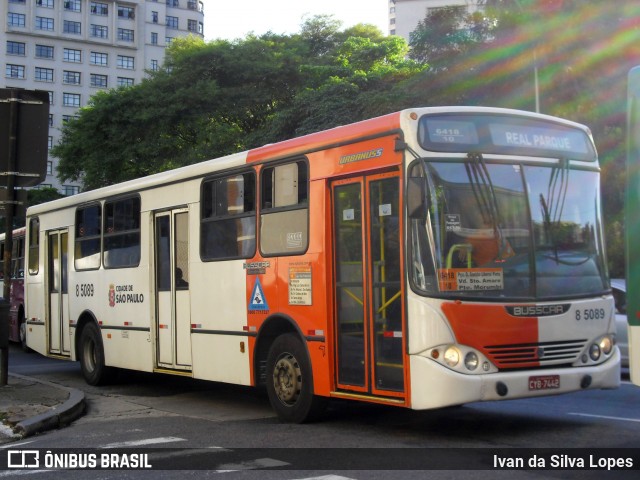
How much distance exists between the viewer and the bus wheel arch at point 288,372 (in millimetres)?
9453

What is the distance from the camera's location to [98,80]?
4011 inches

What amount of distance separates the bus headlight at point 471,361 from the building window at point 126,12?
331 ft

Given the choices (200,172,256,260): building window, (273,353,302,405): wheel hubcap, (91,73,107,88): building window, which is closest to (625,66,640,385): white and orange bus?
(273,353,302,405): wheel hubcap

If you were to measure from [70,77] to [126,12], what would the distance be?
33.3 feet

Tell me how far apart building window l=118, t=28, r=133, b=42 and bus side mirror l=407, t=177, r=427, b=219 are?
99.6m

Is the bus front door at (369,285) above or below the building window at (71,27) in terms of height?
below

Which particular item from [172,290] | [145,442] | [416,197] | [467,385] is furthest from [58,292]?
[467,385]

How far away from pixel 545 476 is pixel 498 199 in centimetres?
272

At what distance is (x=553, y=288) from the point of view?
330 inches

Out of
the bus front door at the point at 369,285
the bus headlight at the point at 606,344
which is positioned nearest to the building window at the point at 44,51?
the bus front door at the point at 369,285

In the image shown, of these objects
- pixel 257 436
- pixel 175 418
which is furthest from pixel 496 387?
pixel 175 418

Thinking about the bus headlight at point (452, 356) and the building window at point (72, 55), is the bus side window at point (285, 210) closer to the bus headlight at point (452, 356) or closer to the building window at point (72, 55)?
the bus headlight at point (452, 356)

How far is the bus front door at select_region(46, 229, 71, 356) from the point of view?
15.7m

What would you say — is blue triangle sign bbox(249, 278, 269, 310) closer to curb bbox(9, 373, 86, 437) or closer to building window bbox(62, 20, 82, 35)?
curb bbox(9, 373, 86, 437)
